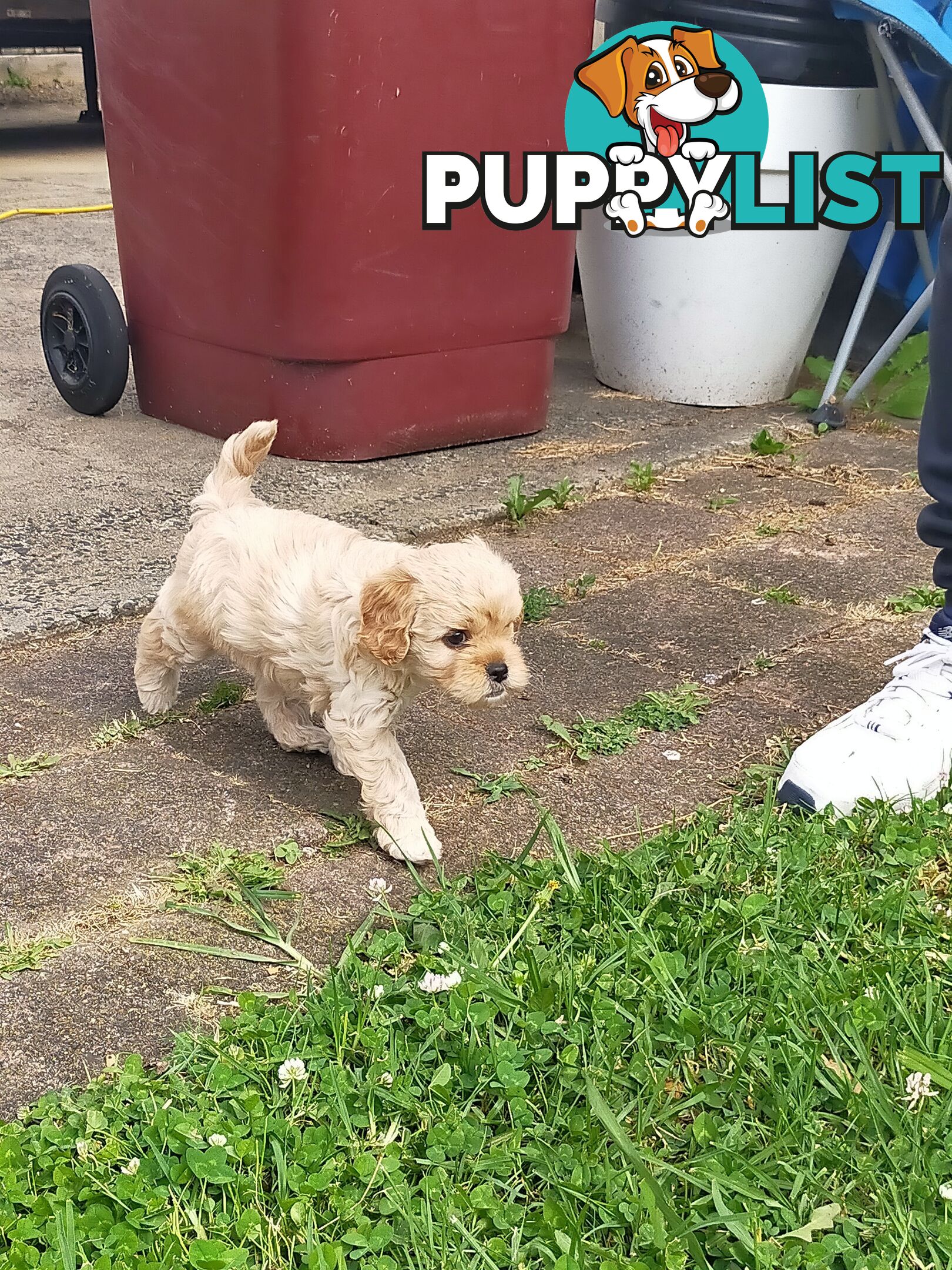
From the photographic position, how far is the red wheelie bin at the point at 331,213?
3467mm

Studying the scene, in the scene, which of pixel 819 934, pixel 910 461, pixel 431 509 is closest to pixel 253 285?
pixel 431 509

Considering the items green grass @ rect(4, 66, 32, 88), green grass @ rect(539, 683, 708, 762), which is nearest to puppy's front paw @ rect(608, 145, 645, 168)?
green grass @ rect(539, 683, 708, 762)

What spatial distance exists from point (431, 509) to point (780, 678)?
119 cm

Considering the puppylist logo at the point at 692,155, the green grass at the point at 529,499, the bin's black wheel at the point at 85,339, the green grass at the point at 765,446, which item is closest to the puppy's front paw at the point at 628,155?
the puppylist logo at the point at 692,155

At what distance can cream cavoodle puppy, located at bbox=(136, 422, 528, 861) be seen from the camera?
1941 millimetres

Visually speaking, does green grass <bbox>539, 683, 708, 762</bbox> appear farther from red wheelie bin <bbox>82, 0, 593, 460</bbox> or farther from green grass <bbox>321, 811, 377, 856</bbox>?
red wheelie bin <bbox>82, 0, 593, 460</bbox>

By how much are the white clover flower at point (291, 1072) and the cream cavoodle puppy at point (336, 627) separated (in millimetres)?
523

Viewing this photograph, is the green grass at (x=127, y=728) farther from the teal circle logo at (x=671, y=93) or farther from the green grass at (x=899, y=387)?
the green grass at (x=899, y=387)

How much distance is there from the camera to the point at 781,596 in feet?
10.4

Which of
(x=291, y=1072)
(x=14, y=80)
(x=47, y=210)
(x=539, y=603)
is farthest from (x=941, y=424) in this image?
(x=14, y=80)

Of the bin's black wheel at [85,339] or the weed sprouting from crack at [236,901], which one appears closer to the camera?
the weed sprouting from crack at [236,901]

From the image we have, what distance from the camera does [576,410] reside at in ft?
15.3

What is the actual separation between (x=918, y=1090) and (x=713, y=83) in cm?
366

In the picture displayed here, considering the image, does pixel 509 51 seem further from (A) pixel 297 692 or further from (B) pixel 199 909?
(B) pixel 199 909
